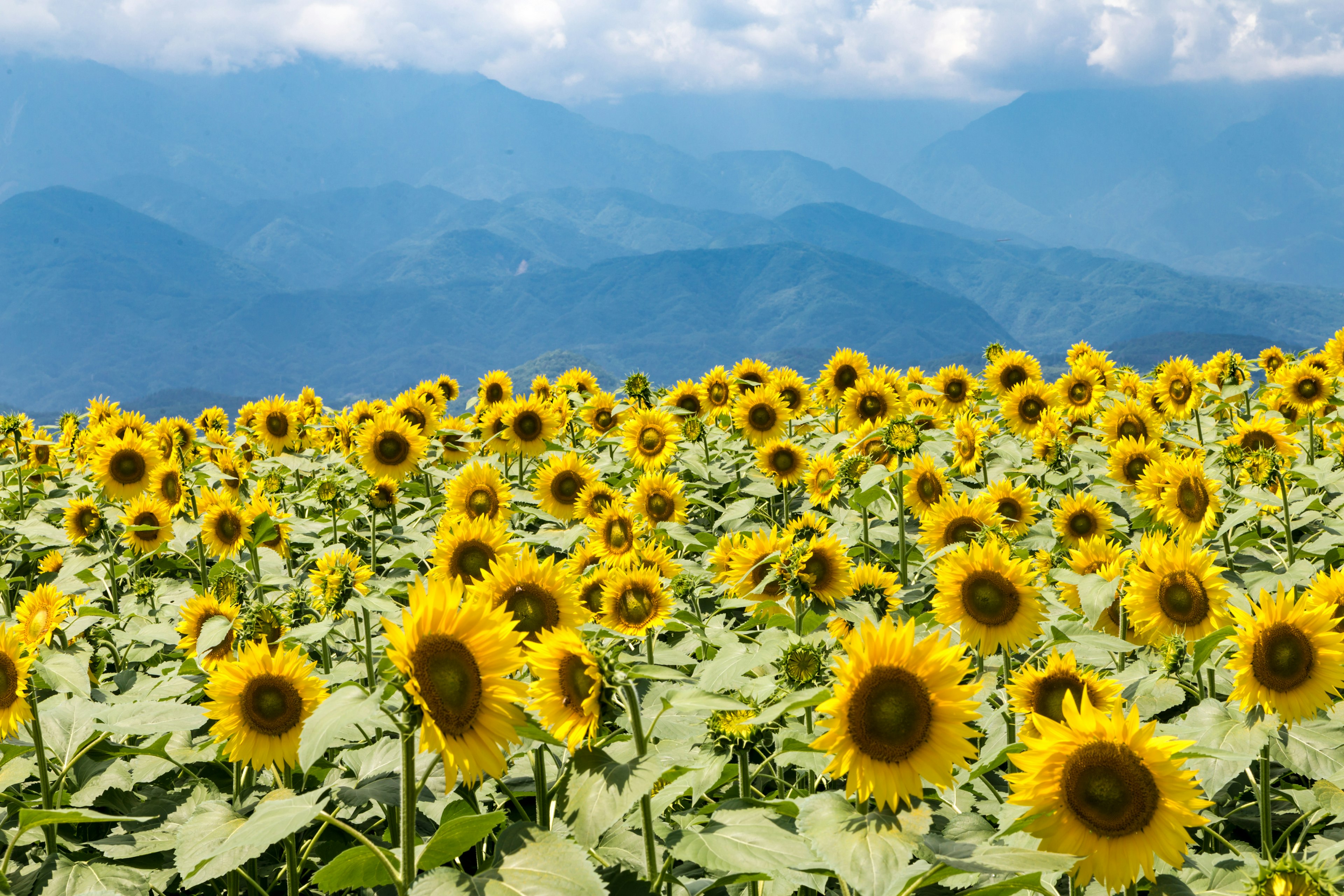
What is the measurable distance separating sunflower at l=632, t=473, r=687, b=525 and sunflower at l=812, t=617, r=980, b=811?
3265 mm

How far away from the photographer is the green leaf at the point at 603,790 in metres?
1.74

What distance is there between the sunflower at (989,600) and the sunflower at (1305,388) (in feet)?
19.9

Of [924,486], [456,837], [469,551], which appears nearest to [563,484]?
[924,486]

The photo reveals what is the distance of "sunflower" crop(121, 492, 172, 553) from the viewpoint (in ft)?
18.7

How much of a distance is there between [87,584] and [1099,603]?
570 centimetres

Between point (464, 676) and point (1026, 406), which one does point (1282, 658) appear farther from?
point (1026, 406)

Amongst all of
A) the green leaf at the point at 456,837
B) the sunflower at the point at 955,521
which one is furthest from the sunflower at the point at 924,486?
the green leaf at the point at 456,837

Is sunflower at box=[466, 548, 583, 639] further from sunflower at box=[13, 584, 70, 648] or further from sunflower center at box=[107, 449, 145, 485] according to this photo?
sunflower center at box=[107, 449, 145, 485]

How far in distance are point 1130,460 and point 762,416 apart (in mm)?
2590

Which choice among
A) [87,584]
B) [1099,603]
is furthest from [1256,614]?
[87,584]

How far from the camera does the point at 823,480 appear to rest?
17.9ft

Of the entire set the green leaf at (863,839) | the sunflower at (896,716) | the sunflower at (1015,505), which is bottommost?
the green leaf at (863,839)

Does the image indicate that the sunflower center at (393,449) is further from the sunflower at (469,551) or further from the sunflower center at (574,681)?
the sunflower center at (574,681)

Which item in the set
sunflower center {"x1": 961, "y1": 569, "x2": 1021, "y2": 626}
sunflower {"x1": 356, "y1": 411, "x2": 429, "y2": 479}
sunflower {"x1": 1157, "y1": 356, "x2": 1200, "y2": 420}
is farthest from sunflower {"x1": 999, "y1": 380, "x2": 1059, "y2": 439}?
sunflower {"x1": 356, "y1": 411, "x2": 429, "y2": 479}
